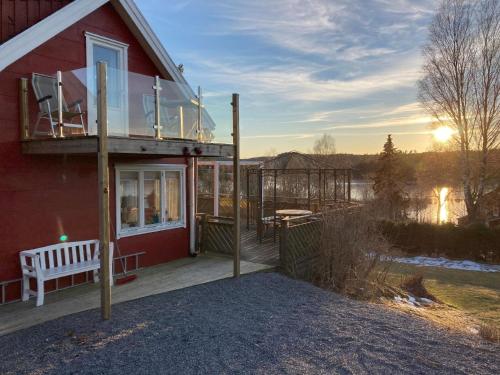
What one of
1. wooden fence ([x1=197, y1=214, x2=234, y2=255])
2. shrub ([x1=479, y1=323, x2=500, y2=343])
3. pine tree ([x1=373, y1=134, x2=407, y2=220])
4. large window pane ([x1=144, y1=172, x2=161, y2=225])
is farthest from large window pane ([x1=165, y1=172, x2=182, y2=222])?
pine tree ([x1=373, y1=134, x2=407, y2=220])

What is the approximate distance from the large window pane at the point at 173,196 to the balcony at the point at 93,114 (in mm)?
2236

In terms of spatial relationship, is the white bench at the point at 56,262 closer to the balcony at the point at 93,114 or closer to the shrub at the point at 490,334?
the balcony at the point at 93,114

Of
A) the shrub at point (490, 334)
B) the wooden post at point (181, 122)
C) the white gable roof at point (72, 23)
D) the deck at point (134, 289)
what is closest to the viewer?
the deck at point (134, 289)

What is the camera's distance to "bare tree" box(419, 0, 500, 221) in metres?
23.2

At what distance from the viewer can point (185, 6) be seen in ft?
34.5

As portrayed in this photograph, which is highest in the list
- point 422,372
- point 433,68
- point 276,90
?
point 433,68

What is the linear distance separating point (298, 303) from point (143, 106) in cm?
426

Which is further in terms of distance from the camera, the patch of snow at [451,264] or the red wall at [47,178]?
the patch of snow at [451,264]

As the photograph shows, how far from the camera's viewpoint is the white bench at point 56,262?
6.21m

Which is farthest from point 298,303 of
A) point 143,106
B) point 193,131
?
point 143,106

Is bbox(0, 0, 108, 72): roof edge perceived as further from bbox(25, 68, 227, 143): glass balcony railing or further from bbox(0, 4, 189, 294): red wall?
bbox(25, 68, 227, 143): glass balcony railing

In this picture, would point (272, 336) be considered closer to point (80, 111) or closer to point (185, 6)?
point (80, 111)

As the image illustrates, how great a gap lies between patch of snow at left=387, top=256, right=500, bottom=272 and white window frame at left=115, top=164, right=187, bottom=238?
34.9ft

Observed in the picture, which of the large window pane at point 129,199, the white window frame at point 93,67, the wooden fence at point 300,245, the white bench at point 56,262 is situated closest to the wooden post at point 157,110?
the white window frame at point 93,67
